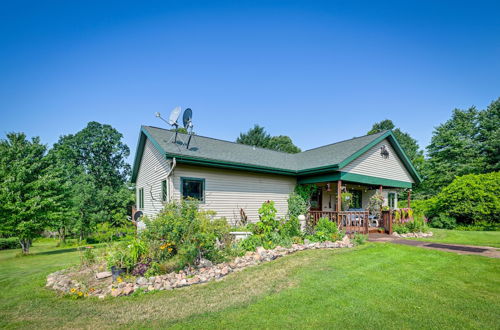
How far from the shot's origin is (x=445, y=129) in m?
29.3

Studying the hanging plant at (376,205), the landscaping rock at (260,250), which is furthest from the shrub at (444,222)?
the landscaping rock at (260,250)

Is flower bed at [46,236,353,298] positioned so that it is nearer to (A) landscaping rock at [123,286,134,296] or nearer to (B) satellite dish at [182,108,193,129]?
(A) landscaping rock at [123,286,134,296]

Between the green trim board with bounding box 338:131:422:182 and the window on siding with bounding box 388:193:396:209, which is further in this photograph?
the window on siding with bounding box 388:193:396:209

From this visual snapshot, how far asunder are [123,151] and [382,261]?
3476 cm

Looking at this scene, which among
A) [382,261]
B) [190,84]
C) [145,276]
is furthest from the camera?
[190,84]

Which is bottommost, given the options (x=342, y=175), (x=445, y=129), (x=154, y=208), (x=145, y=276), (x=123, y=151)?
(x=145, y=276)

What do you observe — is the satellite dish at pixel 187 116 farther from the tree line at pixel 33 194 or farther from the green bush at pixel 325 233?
the green bush at pixel 325 233

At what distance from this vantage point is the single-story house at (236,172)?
9711 millimetres

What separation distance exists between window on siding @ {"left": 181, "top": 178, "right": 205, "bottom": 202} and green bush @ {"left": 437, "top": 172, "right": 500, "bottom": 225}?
17153mm

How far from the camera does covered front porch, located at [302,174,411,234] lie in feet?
34.9

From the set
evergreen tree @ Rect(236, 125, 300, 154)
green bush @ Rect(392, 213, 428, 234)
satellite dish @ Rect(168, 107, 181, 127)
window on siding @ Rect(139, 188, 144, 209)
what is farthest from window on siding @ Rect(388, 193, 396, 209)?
evergreen tree @ Rect(236, 125, 300, 154)

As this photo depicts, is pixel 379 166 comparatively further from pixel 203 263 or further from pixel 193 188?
pixel 203 263

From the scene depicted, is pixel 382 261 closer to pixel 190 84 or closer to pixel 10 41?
pixel 190 84

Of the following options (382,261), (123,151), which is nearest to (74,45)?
(382,261)
